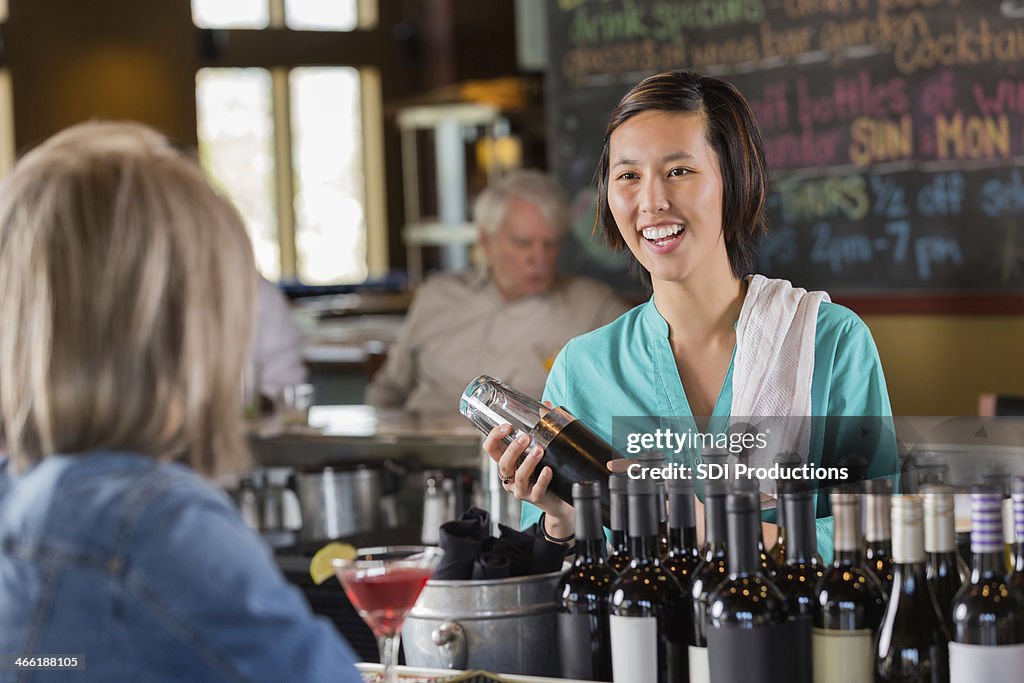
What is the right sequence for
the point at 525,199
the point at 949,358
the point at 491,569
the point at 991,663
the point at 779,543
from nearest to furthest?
the point at 991,663 < the point at 779,543 < the point at 491,569 < the point at 525,199 < the point at 949,358

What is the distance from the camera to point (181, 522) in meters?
1.05

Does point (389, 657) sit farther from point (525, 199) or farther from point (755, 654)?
point (525, 199)

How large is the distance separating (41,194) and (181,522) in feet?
0.96

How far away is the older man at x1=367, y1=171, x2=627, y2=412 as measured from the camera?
14.1ft

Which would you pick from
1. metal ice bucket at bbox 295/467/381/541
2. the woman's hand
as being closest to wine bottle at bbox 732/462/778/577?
the woman's hand

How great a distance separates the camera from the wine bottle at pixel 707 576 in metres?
1.41

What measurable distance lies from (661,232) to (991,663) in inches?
29.1

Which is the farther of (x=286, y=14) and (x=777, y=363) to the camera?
(x=286, y=14)

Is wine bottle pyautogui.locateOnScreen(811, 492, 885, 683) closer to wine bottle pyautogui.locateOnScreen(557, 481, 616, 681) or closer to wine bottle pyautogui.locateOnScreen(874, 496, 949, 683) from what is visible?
wine bottle pyautogui.locateOnScreen(874, 496, 949, 683)

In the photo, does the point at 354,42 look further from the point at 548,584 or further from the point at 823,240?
the point at 548,584

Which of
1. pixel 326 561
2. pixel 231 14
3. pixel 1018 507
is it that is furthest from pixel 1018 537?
pixel 231 14

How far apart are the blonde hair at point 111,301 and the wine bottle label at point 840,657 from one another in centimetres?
67

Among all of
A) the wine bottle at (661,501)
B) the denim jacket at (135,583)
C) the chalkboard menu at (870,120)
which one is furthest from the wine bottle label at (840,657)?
the chalkboard menu at (870,120)

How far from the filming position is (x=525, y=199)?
4.36 metres
